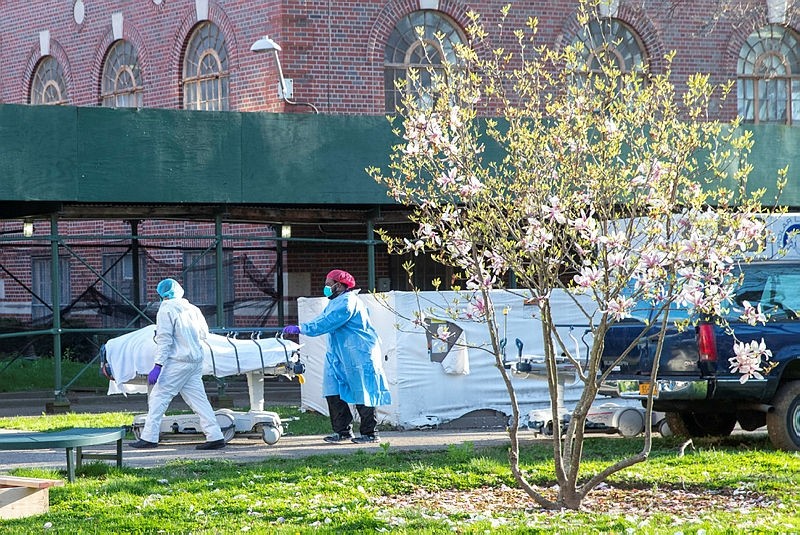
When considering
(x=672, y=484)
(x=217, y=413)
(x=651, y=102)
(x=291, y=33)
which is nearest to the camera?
(x=651, y=102)

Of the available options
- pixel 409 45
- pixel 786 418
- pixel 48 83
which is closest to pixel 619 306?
pixel 786 418

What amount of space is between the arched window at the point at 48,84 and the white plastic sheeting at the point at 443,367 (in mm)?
14618

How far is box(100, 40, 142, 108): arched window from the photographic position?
2714 cm

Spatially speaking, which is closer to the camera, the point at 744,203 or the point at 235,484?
the point at 744,203

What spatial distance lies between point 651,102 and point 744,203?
0.97 metres

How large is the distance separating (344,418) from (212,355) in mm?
1588

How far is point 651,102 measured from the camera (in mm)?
9055

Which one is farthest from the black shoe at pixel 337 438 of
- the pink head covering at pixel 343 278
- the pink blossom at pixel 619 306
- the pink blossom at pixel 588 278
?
the pink blossom at pixel 588 278

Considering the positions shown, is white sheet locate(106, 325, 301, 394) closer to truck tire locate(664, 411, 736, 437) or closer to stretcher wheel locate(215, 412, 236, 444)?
stretcher wheel locate(215, 412, 236, 444)

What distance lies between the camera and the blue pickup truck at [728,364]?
12.0 meters

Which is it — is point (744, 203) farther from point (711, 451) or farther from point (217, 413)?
point (217, 413)

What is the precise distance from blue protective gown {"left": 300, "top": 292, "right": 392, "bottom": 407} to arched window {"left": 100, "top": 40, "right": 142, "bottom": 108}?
14482mm

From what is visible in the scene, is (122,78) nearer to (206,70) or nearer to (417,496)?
(206,70)

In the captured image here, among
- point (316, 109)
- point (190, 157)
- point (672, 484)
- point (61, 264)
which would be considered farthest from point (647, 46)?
point (672, 484)
